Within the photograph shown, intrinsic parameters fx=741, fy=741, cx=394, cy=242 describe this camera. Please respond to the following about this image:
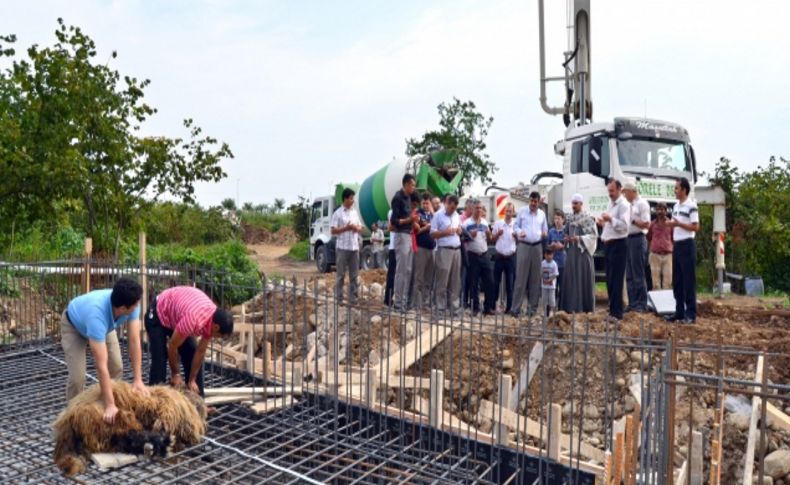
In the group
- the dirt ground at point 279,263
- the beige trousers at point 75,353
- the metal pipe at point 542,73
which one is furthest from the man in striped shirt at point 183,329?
the dirt ground at point 279,263

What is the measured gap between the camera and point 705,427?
6.69 metres

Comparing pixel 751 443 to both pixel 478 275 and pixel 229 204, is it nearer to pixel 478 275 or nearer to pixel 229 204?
pixel 478 275

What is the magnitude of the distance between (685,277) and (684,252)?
28 cm

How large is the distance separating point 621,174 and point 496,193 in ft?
10.2

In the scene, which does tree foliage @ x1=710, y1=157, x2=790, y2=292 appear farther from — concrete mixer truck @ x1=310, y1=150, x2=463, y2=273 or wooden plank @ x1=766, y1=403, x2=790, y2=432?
wooden plank @ x1=766, y1=403, x2=790, y2=432

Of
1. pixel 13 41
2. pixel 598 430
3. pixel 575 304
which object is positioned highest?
pixel 13 41

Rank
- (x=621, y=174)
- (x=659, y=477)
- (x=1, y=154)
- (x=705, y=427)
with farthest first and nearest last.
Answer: (x=621, y=174) → (x=1, y=154) → (x=705, y=427) → (x=659, y=477)

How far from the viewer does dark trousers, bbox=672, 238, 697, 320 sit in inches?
319

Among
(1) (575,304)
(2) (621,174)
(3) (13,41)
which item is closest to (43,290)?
(3) (13,41)

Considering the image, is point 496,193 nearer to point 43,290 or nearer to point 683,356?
point 683,356

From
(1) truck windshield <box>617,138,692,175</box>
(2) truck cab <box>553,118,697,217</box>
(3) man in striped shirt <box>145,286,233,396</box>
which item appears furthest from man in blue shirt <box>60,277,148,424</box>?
(1) truck windshield <box>617,138,692,175</box>

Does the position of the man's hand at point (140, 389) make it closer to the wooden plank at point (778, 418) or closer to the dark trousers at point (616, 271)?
A: the wooden plank at point (778, 418)

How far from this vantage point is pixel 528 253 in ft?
30.8

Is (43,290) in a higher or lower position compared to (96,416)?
higher
